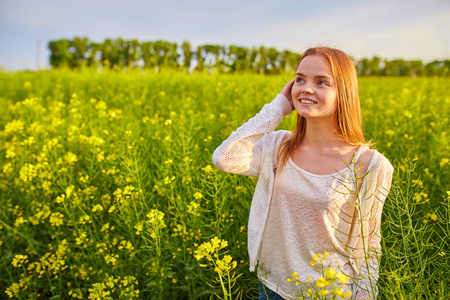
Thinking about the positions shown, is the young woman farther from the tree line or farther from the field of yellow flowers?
the tree line

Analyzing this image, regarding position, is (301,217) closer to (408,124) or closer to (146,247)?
(146,247)

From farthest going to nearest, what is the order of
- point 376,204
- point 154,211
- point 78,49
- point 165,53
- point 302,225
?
point 78,49 → point 165,53 → point 154,211 → point 302,225 → point 376,204

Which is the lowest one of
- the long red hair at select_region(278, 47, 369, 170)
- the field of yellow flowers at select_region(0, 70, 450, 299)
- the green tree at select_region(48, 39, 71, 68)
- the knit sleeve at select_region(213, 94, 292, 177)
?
the field of yellow flowers at select_region(0, 70, 450, 299)

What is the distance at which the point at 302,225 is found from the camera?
1416 millimetres

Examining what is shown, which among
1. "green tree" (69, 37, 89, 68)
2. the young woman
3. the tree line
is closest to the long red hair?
the young woman

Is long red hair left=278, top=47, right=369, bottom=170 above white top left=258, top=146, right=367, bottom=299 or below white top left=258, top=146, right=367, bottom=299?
above

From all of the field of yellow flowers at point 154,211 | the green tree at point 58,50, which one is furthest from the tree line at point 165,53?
the field of yellow flowers at point 154,211

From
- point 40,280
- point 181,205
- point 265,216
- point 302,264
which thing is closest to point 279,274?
point 302,264

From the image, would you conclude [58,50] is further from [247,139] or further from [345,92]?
[345,92]

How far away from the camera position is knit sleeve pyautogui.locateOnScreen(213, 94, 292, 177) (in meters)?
1.51

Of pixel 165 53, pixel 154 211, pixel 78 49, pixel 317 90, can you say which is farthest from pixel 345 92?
pixel 78 49

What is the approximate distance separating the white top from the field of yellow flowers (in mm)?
176

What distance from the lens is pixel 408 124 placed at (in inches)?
124

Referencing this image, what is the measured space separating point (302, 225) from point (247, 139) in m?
0.47
